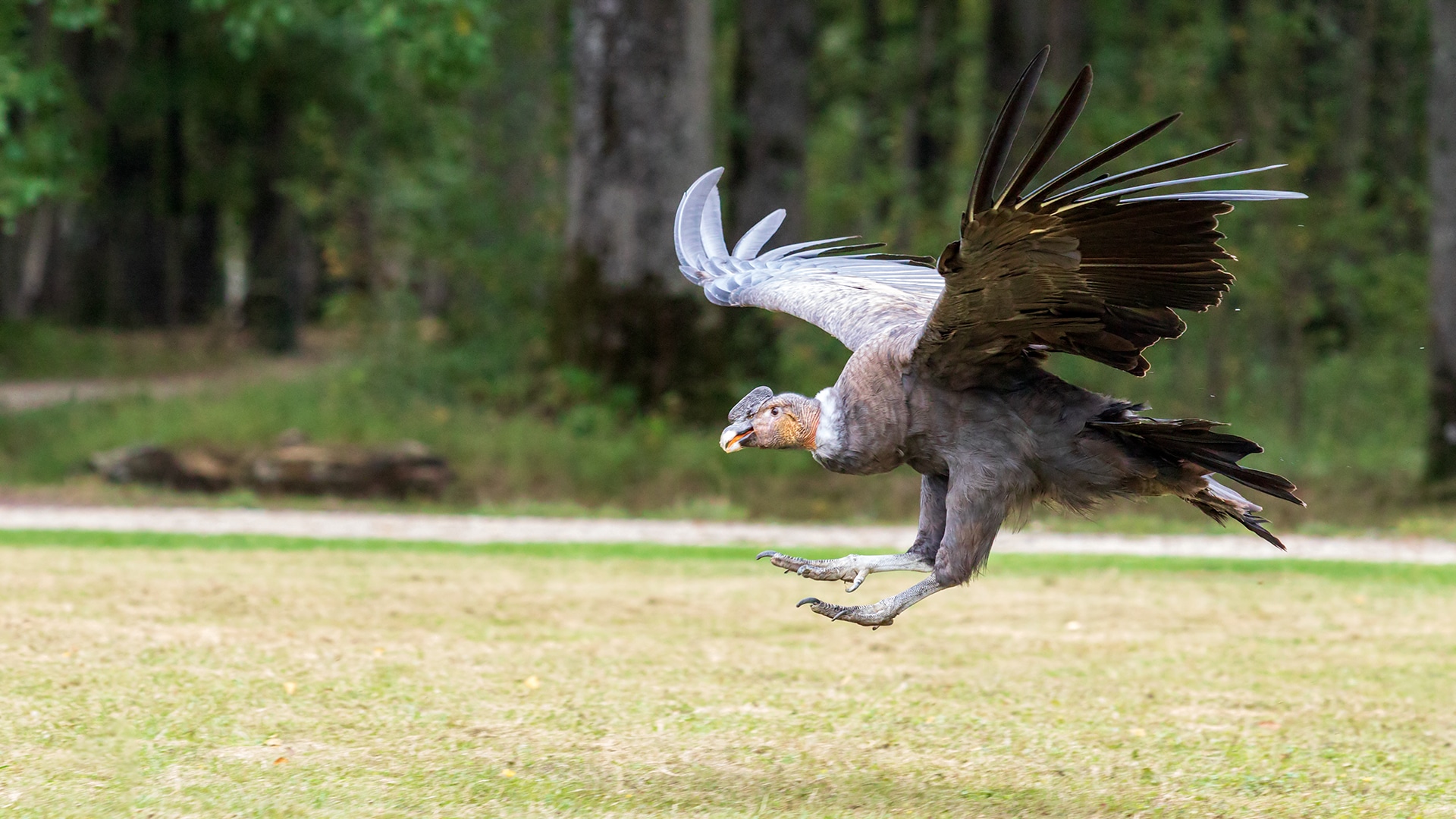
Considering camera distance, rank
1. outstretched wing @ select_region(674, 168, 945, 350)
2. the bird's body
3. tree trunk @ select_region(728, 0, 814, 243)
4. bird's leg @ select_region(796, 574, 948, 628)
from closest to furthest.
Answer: the bird's body, bird's leg @ select_region(796, 574, 948, 628), outstretched wing @ select_region(674, 168, 945, 350), tree trunk @ select_region(728, 0, 814, 243)

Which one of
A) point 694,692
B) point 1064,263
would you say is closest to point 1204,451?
point 1064,263

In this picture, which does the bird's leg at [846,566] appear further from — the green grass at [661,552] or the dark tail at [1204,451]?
the green grass at [661,552]

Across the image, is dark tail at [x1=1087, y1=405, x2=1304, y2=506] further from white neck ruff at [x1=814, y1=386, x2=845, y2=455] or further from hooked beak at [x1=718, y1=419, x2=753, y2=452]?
hooked beak at [x1=718, y1=419, x2=753, y2=452]

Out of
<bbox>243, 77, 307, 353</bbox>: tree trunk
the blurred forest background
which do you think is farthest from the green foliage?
<bbox>243, 77, 307, 353</bbox>: tree trunk

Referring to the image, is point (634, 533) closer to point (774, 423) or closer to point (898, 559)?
point (898, 559)

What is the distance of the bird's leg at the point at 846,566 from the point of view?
5.36m

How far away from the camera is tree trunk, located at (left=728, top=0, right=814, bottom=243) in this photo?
2069cm

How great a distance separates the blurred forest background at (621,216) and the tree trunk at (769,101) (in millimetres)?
38

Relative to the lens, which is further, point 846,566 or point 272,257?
point 272,257

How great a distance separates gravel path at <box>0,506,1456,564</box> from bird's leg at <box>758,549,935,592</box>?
6.57 m

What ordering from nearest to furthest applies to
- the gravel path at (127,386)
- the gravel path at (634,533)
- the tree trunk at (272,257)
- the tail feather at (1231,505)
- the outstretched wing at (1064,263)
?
the outstretched wing at (1064,263) → the tail feather at (1231,505) → the gravel path at (634,533) → the gravel path at (127,386) → the tree trunk at (272,257)

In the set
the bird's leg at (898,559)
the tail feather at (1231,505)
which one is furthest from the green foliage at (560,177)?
the tail feather at (1231,505)

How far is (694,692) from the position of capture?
7.43m

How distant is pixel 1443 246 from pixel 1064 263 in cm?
1078
